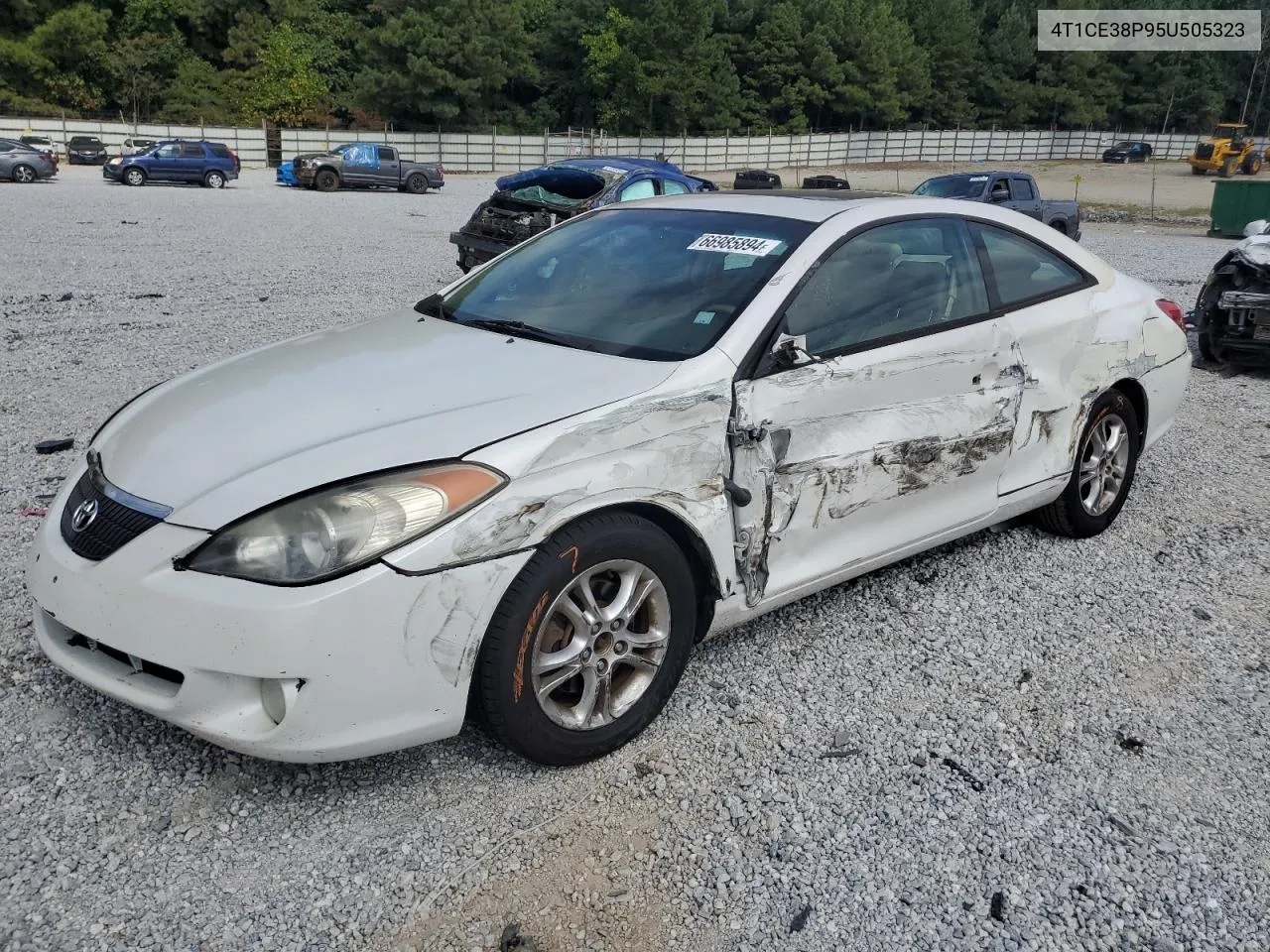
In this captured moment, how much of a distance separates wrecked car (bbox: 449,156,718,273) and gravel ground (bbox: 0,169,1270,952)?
8.67 meters

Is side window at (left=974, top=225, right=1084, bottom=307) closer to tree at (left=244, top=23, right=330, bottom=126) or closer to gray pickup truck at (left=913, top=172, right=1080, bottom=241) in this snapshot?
gray pickup truck at (left=913, top=172, right=1080, bottom=241)

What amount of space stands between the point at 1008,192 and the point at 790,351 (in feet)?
59.7

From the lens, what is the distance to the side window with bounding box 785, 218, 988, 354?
351 centimetres

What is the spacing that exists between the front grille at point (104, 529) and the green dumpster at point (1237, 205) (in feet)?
83.0

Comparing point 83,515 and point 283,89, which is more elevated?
point 283,89

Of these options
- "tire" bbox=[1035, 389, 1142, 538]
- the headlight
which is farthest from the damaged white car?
"tire" bbox=[1035, 389, 1142, 538]

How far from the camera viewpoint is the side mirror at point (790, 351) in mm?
3312

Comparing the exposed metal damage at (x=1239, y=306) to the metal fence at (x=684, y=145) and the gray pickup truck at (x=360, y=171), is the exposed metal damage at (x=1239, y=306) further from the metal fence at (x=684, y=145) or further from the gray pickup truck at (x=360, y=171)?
the metal fence at (x=684, y=145)

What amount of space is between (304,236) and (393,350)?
15296mm

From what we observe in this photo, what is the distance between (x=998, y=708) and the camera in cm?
343

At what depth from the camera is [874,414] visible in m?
3.59

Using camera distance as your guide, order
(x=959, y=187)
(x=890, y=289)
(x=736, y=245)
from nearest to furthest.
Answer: (x=736, y=245)
(x=890, y=289)
(x=959, y=187)

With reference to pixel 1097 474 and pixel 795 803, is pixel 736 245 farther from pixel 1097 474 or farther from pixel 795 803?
pixel 1097 474

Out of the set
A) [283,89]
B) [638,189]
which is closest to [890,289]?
[638,189]
